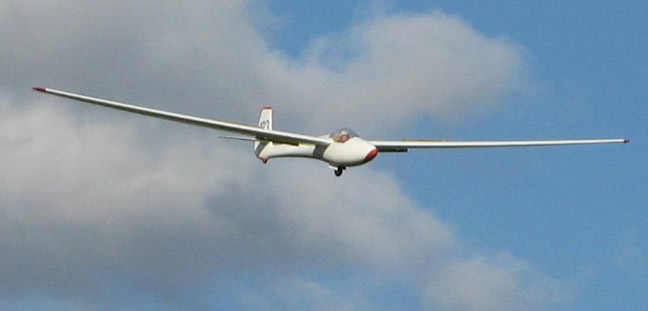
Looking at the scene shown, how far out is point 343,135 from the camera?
91938 mm

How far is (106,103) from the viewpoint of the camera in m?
89.8

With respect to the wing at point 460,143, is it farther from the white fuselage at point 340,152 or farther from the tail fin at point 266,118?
the tail fin at point 266,118

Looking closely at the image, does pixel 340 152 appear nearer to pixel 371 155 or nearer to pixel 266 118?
pixel 371 155

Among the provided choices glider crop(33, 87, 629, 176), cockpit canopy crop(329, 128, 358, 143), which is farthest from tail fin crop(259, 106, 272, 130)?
cockpit canopy crop(329, 128, 358, 143)

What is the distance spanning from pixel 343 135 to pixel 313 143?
2.66 meters

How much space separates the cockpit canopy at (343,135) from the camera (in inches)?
3612

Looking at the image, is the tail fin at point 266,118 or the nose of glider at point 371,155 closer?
the nose of glider at point 371,155

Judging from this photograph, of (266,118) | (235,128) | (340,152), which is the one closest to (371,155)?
(340,152)

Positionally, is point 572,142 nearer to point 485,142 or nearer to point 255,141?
point 485,142

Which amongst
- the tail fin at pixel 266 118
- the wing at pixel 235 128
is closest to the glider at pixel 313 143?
the wing at pixel 235 128

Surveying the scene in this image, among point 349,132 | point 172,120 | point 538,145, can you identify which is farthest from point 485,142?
point 172,120

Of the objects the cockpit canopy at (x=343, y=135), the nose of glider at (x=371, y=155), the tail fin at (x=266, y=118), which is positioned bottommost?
the nose of glider at (x=371, y=155)

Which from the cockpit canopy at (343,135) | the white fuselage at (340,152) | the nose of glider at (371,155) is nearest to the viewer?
the nose of glider at (371,155)

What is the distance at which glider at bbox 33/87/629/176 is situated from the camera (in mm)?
90438
